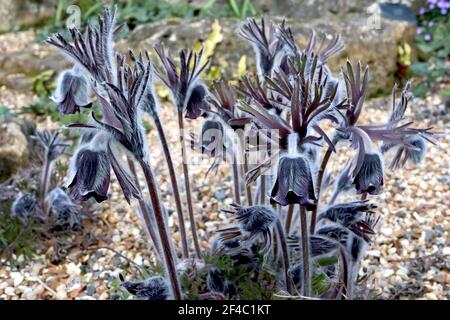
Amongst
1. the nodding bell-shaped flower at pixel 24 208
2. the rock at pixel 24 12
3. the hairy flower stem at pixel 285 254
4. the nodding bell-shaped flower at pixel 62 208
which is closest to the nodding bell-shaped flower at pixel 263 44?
the hairy flower stem at pixel 285 254

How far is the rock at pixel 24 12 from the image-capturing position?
237 inches

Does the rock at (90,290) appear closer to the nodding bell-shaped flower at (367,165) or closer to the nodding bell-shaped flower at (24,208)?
the nodding bell-shaped flower at (24,208)

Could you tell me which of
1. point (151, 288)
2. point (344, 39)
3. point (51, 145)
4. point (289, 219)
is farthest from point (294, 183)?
point (344, 39)

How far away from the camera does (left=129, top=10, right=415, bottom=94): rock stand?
14.1ft

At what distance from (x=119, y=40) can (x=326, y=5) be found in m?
1.91

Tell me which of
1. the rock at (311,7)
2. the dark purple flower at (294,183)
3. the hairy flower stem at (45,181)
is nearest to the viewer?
the dark purple flower at (294,183)

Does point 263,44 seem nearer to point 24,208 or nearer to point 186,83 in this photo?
point 186,83

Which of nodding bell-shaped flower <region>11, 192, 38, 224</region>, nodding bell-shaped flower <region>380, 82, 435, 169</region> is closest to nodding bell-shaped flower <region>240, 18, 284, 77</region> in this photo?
nodding bell-shaped flower <region>380, 82, 435, 169</region>

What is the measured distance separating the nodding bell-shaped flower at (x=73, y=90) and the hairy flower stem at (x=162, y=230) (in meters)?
0.36

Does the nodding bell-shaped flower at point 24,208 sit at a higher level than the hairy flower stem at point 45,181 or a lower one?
lower

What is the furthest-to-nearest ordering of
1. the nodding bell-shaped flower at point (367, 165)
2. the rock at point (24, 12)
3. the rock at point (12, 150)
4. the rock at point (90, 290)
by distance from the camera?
the rock at point (24, 12) → the rock at point (12, 150) → the rock at point (90, 290) → the nodding bell-shaped flower at point (367, 165)

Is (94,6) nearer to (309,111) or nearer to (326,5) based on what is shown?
(326,5)

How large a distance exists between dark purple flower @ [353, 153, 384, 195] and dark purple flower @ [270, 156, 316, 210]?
20cm

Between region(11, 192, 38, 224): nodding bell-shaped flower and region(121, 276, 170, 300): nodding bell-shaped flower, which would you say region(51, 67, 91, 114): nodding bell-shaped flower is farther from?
region(11, 192, 38, 224): nodding bell-shaped flower
